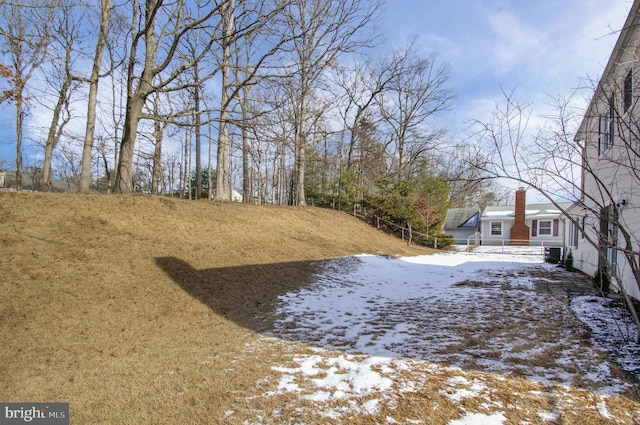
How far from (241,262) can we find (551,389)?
6497 millimetres

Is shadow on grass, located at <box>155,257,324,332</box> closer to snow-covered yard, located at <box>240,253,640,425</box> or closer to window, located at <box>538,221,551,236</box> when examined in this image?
snow-covered yard, located at <box>240,253,640,425</box>

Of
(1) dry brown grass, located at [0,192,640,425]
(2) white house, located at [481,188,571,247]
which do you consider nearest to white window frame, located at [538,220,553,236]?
(2) white house, located at [481,188,571,247]

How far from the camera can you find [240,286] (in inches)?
272

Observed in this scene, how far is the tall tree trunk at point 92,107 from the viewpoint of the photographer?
1155 cm

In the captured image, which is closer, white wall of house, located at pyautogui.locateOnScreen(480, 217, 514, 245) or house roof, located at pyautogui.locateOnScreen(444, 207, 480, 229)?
white wall of house, located at pyautogui.locateOnScreen(480, 217, 514, 245)

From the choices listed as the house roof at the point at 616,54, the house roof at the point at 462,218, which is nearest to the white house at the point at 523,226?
the house roof at the point at 462,218

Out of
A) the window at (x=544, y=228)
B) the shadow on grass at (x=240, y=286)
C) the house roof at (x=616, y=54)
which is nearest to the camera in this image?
the house roof at (x=616, y=54)

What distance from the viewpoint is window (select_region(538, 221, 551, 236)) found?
1028 inches

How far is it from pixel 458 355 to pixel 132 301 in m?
4.56

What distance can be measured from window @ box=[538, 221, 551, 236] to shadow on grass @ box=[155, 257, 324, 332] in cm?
2460

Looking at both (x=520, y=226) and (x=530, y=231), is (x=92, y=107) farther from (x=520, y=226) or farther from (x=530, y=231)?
(x=530, y=231)

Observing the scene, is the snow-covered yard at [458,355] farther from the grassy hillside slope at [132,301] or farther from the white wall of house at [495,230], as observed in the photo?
the white wall of house at [495,230]

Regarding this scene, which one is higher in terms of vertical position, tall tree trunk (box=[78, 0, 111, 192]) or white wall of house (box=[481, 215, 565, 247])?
tall tree trunk (box=[78, 0, 111, 192])

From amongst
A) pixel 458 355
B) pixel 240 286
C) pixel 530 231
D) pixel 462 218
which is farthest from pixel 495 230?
pixel 458 355
